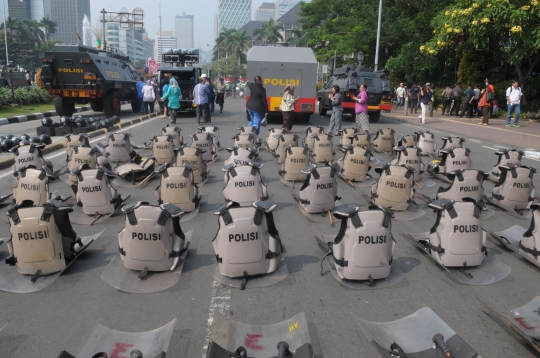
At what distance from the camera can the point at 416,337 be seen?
152 inches

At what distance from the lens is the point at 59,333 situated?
4020mm

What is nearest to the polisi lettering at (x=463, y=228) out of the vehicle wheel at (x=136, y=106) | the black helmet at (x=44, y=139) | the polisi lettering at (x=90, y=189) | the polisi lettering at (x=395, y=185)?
the polisi lettering at (x=395, y=185)

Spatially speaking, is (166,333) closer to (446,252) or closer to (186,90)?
(446,252)

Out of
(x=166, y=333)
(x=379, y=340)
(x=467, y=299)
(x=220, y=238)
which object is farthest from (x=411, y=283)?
(x=166, y=333)

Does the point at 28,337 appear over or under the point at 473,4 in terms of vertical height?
under

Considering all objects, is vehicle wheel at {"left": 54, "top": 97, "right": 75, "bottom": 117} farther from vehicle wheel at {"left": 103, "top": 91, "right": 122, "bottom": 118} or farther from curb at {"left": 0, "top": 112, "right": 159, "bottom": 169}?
curb at {"left": 0, "top": 112, "right": 159, "bottom": 169}

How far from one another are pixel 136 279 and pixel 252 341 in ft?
5.81

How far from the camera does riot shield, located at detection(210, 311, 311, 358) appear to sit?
369cm

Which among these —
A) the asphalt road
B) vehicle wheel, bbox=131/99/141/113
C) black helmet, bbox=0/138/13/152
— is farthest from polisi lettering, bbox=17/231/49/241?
vehicle wheel, bbox=131/99/141/113

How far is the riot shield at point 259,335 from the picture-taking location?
3.69 m

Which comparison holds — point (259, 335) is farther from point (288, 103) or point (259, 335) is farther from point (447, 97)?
point (447, 97)

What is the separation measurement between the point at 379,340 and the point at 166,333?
171 cm

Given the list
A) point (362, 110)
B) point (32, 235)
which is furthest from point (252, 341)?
point (362, 110)

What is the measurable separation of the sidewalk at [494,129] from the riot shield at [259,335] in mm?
13256
